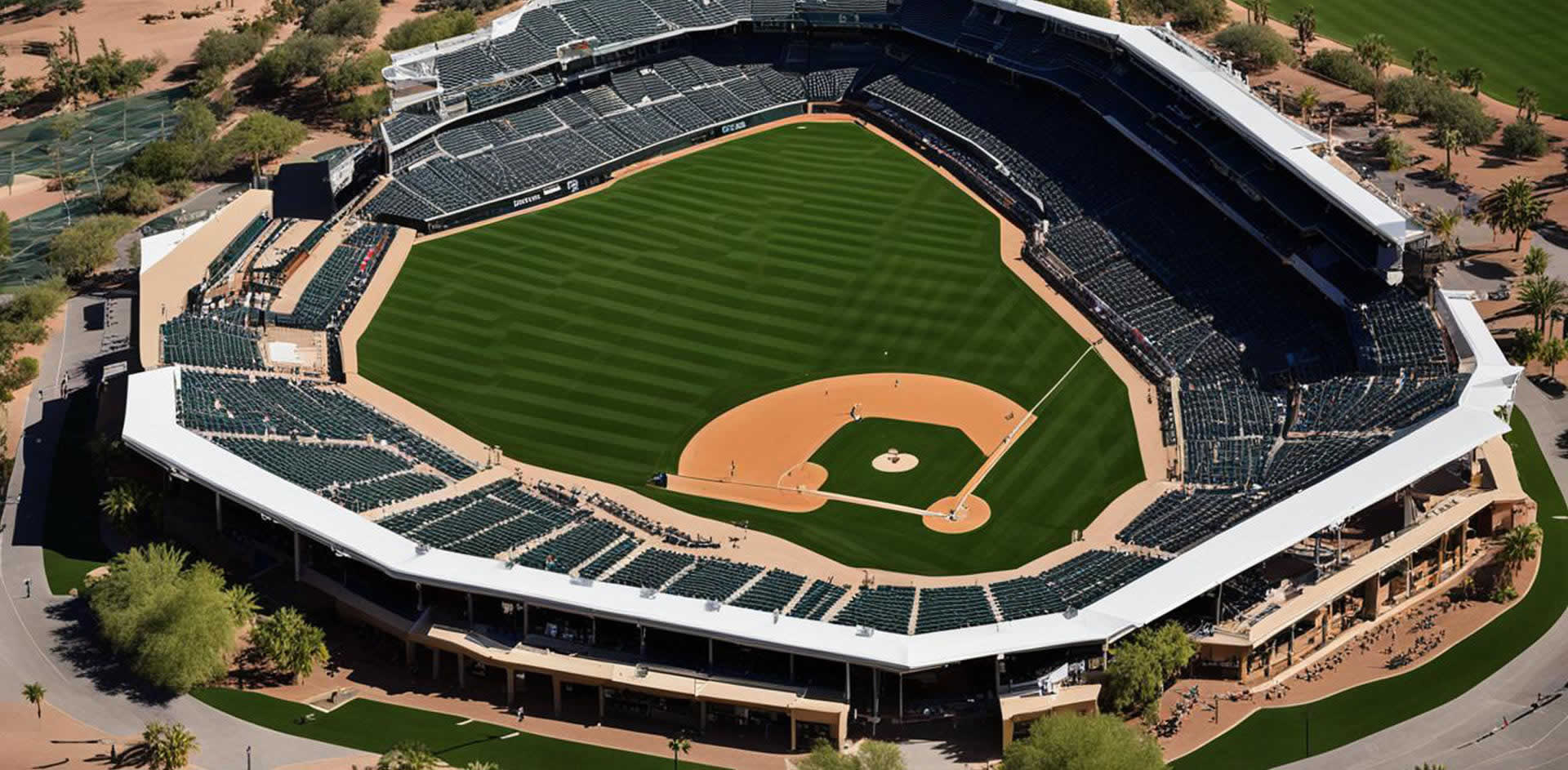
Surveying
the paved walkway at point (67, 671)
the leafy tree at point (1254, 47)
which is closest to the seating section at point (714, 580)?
the paved walkway at point (67, 671)

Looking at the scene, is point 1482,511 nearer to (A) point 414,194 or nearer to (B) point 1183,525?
(B) point 1183,525

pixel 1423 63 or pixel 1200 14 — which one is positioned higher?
pixel 1200 14

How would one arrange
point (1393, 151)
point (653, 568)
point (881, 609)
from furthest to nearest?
1. point (1393, 151)
2. point (653, 568)
3. point (881, 609)

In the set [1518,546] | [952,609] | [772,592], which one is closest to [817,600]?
[772,592]

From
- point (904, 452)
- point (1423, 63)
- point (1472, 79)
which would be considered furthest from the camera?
point (1423, 63)

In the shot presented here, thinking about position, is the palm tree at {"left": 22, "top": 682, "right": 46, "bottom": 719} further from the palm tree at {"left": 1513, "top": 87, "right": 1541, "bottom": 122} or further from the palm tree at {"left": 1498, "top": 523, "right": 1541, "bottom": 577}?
the palm tree at {"left": 1513, "top": 87, "right": 1541, "bottom": 122}

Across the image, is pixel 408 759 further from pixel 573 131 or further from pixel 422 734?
pixel 573 131

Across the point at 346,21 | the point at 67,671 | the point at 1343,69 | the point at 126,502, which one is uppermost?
the point at 346,21
